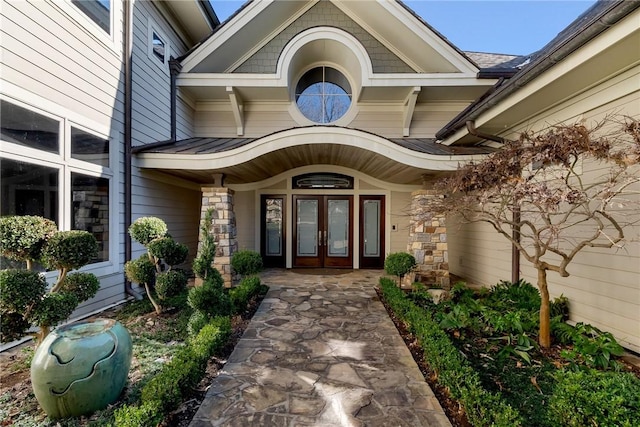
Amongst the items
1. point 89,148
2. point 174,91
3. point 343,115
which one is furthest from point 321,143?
point 174,91

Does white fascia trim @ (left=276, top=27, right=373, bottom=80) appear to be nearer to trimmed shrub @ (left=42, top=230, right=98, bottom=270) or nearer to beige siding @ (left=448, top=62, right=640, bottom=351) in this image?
beige siding @ (left=448, top=62, right=640, bottom=351)

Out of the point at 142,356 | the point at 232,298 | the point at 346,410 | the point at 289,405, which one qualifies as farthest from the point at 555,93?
the point at 142,356

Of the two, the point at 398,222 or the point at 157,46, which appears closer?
the point at 157,46

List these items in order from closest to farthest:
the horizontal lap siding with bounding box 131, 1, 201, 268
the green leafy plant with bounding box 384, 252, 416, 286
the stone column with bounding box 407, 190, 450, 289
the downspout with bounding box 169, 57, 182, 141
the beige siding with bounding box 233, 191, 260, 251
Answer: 1. the horizontal lap siding with bounding box 131, 1, 201, 268
2. the green leafy plant with bounding box 384, 252, 416, 286
3. the stone column with bounding box 407, 190, 450, 289
4. the downspout with bounding box 169, 57, 182, 141
5. the beige siding with bounding box 233, 191, 260, 251

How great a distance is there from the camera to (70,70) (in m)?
4.30

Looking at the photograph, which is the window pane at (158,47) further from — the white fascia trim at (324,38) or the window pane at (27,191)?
the window pane at (27,191)

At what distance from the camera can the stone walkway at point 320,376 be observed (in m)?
2.50

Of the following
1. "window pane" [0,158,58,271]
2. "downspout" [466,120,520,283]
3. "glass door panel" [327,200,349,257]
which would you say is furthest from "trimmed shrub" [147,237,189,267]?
"downspout" [466,120,520,283]

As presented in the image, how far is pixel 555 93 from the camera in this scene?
436 centimetres

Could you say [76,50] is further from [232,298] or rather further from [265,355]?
[265,355]

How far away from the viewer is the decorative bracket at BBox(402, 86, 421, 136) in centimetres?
762

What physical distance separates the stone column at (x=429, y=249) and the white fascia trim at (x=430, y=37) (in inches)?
137

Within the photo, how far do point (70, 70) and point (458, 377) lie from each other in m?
6.21

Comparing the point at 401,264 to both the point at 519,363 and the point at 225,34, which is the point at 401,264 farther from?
the point at 225,34
